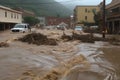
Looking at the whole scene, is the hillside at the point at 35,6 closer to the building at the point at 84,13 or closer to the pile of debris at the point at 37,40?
the building at the point at 84,13

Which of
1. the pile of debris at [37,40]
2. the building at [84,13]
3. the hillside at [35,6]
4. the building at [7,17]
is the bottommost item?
the pile of debris at [37,40]

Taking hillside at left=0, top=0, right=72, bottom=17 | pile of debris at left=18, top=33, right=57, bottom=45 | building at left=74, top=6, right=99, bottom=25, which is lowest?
pile of debris at left=18, top=33, right=57, bottom=45

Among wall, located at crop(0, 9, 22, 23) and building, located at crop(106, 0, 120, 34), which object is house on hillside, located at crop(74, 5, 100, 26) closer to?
building, located at crop(106, 0, 120, 34)

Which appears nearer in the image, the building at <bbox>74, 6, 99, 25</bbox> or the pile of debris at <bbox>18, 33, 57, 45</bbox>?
the pile of debris at <bbox>18, 33, 57, 45</bbox>

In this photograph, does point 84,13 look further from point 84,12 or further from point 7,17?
point 7,17

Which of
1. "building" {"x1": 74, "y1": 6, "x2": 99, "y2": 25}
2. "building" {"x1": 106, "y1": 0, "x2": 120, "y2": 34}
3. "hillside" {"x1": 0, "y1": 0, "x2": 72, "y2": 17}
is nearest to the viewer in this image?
"building" {"x1": 106, "y1": 0, "x2": 120, "y2": 34}

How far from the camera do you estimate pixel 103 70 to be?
1247 centimetres

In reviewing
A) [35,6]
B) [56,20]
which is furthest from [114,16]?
[35,6]

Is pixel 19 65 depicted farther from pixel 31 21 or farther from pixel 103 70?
pixel 31 21

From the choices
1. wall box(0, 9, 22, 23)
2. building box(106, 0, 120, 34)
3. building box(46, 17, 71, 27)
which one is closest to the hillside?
building box(46, 17, 71, 27)

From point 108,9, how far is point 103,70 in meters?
53.1

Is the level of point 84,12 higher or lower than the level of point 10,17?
higher

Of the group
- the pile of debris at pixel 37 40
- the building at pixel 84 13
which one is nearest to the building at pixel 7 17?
the pile of debris at pixel 37 40

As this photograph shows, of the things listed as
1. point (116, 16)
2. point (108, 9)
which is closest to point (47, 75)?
point (116, 16)
